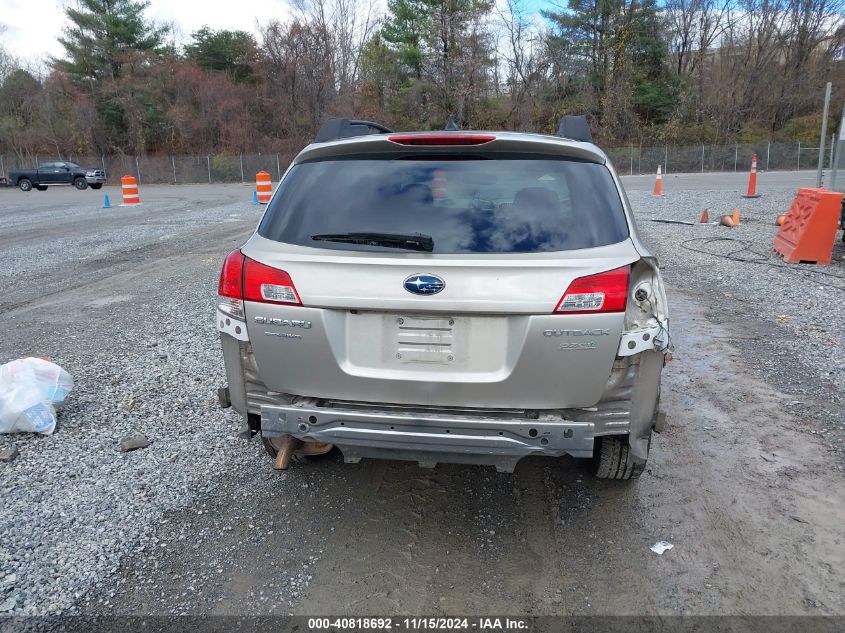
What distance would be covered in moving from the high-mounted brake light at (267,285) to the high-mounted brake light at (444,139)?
2.91 ft

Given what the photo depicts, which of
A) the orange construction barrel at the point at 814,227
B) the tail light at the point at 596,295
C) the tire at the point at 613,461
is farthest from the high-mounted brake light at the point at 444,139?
the orange construction barrel at the point at 814,227

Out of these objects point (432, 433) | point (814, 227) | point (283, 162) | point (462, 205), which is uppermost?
point (283, 162)

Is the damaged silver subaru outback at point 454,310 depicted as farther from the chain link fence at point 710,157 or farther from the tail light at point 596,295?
the chain link fence at point 710,157

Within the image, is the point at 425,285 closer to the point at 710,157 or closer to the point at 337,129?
the point at 337,129

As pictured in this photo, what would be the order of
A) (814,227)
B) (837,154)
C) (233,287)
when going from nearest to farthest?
(233,287)
(814,227)
(837,154)

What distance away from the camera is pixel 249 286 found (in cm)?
292

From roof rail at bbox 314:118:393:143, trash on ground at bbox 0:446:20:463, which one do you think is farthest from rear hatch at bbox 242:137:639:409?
trash on ground at bbox 0:446:20:463

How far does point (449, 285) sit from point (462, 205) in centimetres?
49

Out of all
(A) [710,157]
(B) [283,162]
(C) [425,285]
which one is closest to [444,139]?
(C) [425,285]

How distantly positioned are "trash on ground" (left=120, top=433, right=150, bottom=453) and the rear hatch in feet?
5.36

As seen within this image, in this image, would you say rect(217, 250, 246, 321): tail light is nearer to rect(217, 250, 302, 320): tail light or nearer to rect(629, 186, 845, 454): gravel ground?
rect(217, 250, 302, 320): tail light

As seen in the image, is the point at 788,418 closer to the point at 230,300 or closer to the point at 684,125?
the point at 230,300

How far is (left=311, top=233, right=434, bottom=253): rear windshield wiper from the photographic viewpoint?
2822 millimetres

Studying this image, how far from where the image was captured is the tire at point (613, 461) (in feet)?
10.6
